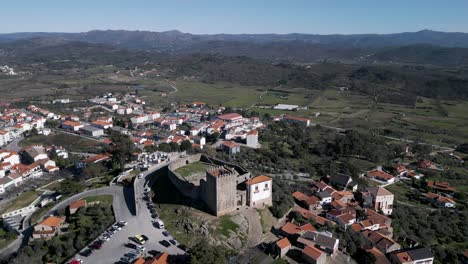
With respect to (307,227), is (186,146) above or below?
below

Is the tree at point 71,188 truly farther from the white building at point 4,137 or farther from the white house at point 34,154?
the white building at point 4,137

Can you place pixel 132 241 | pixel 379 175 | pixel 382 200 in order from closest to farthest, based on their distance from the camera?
pixel 132 241, pixel 382 200, pixel 379 175

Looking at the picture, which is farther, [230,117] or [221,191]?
[230,117]

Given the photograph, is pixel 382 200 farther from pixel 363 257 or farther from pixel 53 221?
pixel 53 221

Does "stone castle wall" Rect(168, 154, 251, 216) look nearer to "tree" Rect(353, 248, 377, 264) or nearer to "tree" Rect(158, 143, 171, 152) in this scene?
"tree" Rect(353, 248, 377, 264)

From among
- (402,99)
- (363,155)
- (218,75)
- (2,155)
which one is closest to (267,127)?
(363,155)

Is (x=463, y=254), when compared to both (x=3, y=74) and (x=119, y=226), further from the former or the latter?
(x=3, y=74)

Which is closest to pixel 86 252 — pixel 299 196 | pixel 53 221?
pixel 53 221
